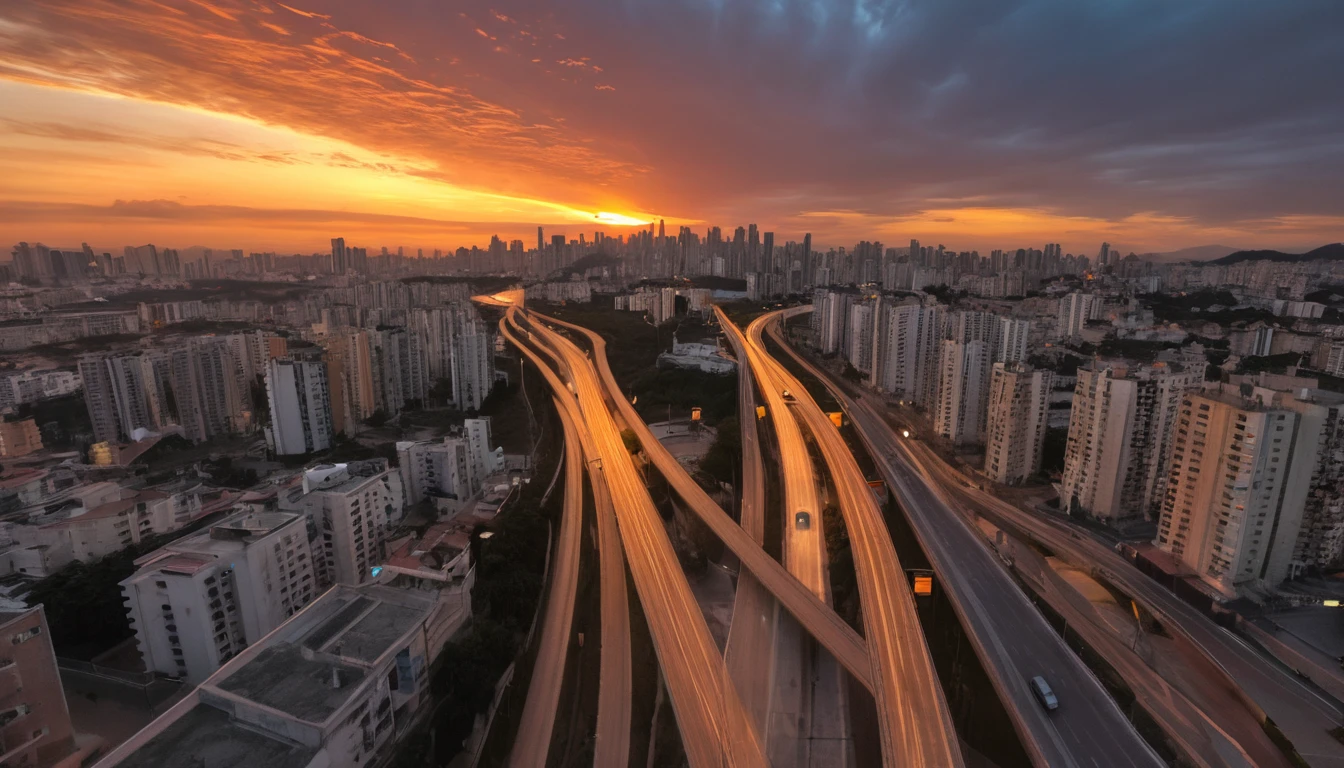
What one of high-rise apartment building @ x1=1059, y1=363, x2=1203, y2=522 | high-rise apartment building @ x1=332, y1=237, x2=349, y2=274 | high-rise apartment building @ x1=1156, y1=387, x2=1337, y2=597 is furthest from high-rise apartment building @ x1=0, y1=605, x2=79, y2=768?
high-rise apartment building @ x1=332, y1=237, x2=349, y2=274

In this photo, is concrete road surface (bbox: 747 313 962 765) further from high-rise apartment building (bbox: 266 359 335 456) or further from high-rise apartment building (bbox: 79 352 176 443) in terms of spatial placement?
high-rise apartment building (bbox: 79 352 176 443)

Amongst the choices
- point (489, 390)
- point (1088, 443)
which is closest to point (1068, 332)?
point (1088, 443)

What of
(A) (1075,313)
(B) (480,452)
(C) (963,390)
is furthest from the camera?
(A) (1075,313)

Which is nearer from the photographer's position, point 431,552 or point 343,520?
point 431,552

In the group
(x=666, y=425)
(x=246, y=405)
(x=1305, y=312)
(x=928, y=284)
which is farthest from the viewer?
(x=928, y=284)

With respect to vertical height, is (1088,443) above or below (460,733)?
above

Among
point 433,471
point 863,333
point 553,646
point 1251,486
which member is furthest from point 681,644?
point 863,333

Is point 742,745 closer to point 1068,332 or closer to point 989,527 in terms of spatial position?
point 989,527

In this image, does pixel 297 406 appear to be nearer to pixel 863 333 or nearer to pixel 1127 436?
pixel 1127 436
